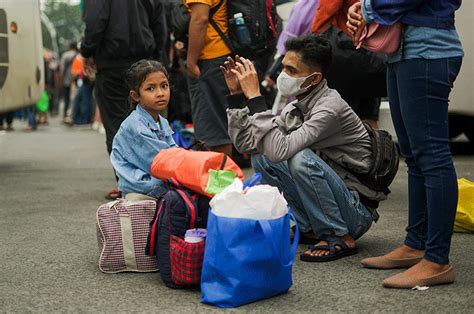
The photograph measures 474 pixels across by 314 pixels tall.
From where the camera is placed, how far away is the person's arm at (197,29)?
5.71 meters

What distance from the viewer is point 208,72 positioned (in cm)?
597

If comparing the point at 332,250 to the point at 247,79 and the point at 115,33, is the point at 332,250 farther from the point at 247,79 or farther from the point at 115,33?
the point at 115,33

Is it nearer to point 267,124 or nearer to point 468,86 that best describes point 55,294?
point 267,124

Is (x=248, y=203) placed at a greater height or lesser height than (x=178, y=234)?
greater

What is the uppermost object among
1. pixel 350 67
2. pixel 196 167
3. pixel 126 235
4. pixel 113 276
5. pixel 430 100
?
pixel 430 100

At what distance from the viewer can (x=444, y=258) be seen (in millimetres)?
3645

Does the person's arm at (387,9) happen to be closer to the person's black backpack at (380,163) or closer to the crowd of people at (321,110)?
the crowd of people at (321,110)

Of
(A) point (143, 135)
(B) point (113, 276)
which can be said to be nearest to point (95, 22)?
(A) point (143, 135)

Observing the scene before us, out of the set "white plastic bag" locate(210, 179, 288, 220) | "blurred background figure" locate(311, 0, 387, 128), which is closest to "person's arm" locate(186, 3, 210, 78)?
"blurred background figure" locate(311, 0, 387, 128)

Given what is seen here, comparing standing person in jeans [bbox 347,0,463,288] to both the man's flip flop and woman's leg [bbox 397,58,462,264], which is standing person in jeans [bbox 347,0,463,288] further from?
the man's flip flop

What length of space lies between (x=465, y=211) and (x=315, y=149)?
3.73 feet

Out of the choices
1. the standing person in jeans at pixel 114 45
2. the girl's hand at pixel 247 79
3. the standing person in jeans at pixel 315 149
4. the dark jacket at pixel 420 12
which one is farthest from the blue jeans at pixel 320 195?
the standing person in jeans at pixel 114 45

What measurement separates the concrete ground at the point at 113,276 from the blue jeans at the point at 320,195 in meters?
0.18

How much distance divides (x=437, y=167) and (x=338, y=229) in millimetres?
857
